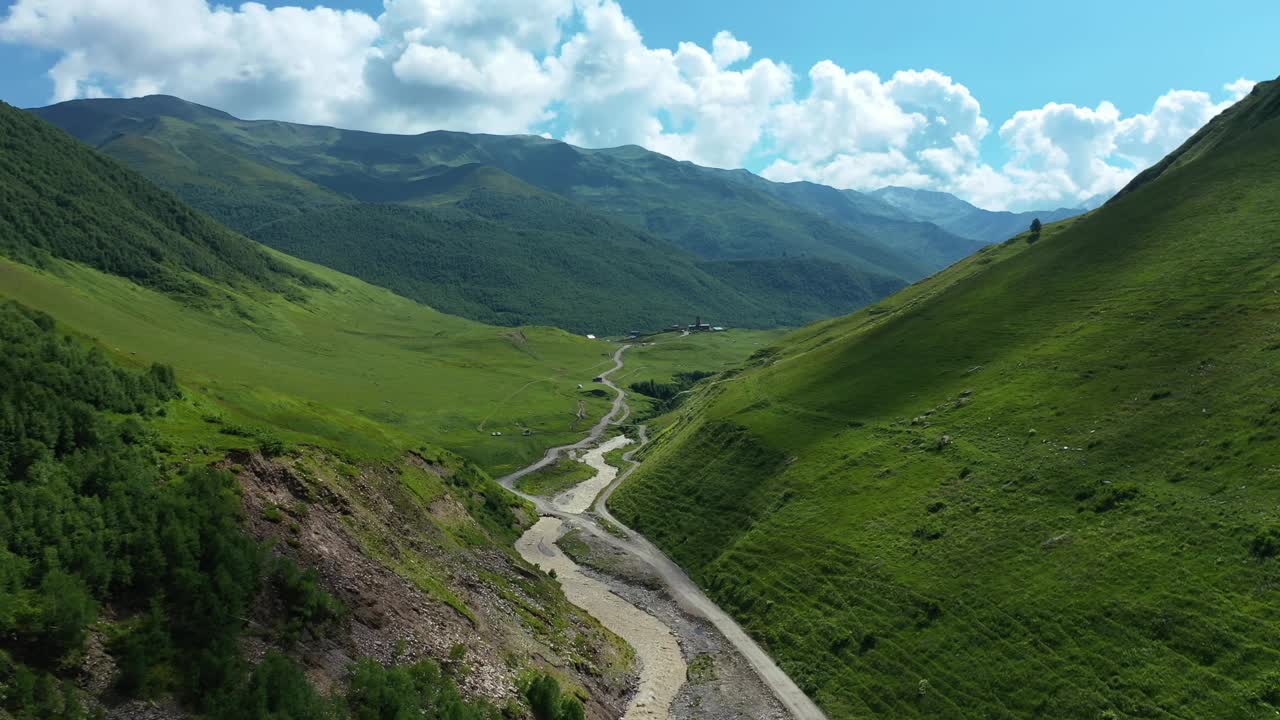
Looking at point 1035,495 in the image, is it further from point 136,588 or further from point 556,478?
point 556,478

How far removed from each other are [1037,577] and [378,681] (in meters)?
53.5

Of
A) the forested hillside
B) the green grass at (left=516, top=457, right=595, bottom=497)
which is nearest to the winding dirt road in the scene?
the green grass at (left=516, top=457, right=595, bottom=497)

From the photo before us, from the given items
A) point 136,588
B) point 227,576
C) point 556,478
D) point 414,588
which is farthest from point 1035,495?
point 556,478

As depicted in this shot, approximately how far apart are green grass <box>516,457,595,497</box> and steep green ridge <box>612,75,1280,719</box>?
64.1 ft

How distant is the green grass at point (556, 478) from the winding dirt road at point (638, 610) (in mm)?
5299

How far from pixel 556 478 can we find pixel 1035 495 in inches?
3848

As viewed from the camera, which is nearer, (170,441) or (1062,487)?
(170,441)

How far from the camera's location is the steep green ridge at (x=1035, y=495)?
55.7 m

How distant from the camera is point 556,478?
153500 mm

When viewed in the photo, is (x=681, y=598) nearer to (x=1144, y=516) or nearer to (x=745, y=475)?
(x=745, y=475)

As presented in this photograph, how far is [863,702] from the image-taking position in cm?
6384

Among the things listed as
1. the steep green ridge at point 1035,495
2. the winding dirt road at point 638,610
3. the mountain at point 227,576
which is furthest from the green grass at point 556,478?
the mountain at point 227,576

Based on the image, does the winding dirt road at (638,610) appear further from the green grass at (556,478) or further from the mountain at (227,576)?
the green grass at (556,478)

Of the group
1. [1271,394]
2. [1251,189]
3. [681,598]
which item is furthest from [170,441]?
[1251,189]
